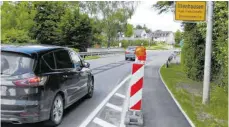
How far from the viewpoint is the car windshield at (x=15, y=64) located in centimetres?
567

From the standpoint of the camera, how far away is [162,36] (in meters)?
167

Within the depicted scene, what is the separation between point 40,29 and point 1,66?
138 feet

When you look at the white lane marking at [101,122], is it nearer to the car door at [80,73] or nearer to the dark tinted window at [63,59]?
the car door at [80,73]

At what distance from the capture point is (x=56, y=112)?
21.0 ft

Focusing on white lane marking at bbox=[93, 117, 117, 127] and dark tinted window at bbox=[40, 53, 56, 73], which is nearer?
dark tinted window at bbox=[40, 53, 56, 73]

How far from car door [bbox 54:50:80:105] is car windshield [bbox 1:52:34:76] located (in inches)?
36.1

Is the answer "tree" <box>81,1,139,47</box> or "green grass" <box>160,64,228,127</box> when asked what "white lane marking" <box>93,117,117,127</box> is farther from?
"tree" <box>81,1,139,47</box>

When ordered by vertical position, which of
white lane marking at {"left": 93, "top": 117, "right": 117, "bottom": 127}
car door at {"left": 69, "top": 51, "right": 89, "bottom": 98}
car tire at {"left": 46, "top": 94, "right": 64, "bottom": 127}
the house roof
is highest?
the house roof

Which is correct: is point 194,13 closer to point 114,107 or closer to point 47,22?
point 114,107

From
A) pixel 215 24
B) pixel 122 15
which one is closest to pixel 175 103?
pixel 215 24

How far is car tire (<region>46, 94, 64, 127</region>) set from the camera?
20.2 feet

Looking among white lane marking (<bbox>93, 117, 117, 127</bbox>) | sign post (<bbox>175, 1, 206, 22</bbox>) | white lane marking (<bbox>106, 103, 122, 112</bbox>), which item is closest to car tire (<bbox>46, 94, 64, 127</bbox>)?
white lane marking (<bbox>93, 117, 117, 127</bbox>)

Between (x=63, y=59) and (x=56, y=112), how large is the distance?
1.36m

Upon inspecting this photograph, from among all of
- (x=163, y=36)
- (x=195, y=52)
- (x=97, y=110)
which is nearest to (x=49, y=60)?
(x=97, y=110)
